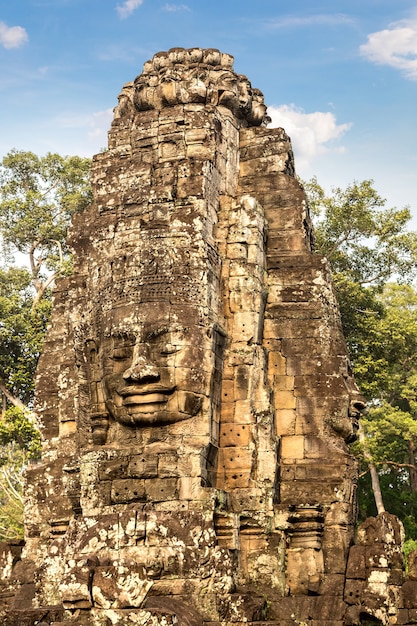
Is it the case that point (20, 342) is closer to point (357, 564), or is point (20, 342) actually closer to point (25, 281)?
point (25, 281)

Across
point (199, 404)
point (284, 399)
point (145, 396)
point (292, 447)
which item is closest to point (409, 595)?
point (292, 447)

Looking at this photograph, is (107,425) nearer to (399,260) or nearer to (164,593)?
(164,593)

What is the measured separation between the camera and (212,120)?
13656 millimetres

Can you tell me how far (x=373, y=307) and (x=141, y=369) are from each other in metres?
13.0

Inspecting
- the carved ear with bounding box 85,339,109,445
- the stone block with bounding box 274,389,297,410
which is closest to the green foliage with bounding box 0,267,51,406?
the carved ear with bounding box 85,339,109,445

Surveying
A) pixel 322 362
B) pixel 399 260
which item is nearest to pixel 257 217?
pixel 322 362

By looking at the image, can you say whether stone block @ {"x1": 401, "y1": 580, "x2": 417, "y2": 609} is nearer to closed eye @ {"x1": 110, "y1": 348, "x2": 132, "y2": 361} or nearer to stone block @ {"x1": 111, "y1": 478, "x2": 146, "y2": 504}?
stone block @ {"x1": 111, "y1": 478, "x2": 146, "y2": 504}

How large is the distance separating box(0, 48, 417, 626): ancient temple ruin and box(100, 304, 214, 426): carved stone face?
0.03 m

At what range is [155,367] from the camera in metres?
12.2

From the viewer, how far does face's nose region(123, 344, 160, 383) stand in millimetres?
12070

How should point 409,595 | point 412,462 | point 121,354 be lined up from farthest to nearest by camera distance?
point 412,462
point 121,354
point 409,595

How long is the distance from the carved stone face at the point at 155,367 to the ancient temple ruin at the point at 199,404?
25 mm

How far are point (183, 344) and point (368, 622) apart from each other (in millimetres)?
4000

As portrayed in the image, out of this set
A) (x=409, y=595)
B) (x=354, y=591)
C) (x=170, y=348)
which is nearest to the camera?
(x=409, y=595)
